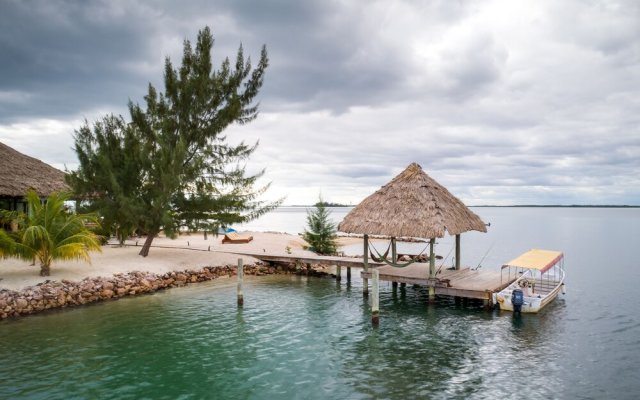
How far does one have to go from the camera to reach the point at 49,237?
20000 millimetres

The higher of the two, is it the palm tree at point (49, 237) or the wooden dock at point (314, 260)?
the palm tree at point (49, 237)

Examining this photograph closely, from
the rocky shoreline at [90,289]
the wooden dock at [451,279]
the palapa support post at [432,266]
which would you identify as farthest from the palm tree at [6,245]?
the palapa support post at [432,266]

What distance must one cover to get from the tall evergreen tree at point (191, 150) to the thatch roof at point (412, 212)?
8.61 metres

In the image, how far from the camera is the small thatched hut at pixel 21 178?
25.9 meters

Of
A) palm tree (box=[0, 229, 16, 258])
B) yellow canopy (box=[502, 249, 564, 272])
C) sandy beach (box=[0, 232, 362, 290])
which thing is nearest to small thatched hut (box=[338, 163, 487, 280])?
yellow canopy (box=[502, 249, 564, 272])

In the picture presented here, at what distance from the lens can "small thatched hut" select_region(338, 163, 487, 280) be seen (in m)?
20.2

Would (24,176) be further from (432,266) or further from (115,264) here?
(432,266)

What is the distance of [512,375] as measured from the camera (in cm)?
1245

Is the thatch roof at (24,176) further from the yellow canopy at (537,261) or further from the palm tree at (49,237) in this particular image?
the yellow canopy at (537,261)

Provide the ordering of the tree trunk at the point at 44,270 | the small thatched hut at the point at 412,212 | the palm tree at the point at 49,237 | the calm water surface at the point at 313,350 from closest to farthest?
the calm water surface at the point at 313,350, the palm tree at the point at 49,237, the small thatched hut at the point at 412,212, the tree trunk at the point at 44,270

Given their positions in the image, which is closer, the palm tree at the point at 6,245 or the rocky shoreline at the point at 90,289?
the rocky shoreline at the point at 90,289

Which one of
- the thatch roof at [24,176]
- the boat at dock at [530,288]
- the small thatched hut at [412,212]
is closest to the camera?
the boat at dock at [530,288]

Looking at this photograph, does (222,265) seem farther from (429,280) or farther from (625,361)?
(625,361)

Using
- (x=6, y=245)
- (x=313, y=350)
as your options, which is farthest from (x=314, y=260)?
(x=6, y=245)
